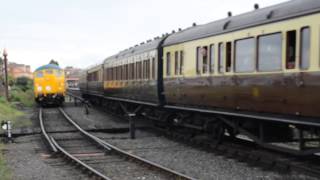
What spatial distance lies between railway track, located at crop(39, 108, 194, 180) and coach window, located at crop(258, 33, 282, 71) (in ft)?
9.51

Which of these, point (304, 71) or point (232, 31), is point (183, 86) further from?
point (304, 71)

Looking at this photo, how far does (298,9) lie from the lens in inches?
363

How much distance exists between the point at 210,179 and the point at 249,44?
3276 mm

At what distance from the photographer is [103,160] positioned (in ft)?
40.2

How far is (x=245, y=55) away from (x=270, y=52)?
1.05 m

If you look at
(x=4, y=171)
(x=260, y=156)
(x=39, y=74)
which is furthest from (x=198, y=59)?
(x=39, y=74)

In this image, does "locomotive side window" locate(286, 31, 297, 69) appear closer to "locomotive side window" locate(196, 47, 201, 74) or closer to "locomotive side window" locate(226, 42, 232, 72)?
"locomotive side window" locate(226, 42, 232, 72)

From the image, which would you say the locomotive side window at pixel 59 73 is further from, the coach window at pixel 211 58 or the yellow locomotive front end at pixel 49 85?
the coach window at pixel 211 58

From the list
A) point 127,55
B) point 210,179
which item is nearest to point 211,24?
point 210,179

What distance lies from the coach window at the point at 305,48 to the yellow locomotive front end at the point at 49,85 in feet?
98.0

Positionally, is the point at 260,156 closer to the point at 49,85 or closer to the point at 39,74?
the point at 49,85

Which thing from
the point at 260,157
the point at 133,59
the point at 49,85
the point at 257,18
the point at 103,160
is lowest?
the point at 103,160

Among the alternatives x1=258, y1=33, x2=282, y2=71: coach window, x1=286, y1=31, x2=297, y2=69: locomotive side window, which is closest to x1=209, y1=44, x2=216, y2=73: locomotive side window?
x1=258, y1=33, x2=282, y2=71: coach window

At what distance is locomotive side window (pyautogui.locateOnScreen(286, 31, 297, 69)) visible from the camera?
30.6ft
